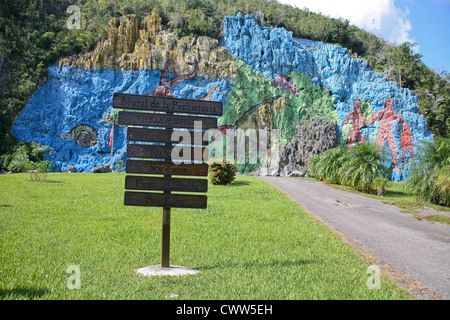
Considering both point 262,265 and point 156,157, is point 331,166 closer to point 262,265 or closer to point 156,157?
point 262,265

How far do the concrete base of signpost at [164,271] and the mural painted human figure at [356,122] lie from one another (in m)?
45.7

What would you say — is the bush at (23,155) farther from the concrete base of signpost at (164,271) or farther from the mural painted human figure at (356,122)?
the mural painted human figure at (356,122)

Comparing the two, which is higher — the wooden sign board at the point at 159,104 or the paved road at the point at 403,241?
the wooden sign board at the point at 159,104

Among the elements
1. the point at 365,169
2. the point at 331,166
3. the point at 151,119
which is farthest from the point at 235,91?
the point at 151,119

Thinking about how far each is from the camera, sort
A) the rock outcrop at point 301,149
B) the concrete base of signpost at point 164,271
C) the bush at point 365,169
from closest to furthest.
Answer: the concrete base of signpost at point 164,271, the bush at point 365,169, the rock outcrop at point 301,149

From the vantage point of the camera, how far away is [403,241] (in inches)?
337

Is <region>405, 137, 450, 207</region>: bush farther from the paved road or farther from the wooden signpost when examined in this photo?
the wooden signpost

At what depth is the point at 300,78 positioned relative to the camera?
4969 cm

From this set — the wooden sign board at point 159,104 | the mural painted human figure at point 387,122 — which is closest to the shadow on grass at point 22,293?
the wooden sign board at point 159,104

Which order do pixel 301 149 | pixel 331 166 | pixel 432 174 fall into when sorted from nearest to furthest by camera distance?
1. pixel 432 174
2. pixel 331 166
3. pixel 301 149

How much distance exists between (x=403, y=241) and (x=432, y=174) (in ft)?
40.4

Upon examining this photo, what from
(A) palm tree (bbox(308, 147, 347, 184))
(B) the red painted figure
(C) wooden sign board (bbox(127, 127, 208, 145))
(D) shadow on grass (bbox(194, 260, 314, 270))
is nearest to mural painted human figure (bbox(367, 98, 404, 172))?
(B) the red painted figure

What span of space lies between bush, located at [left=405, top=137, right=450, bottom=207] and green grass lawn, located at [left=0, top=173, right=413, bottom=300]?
10.2 metres

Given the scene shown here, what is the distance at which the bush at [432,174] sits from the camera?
17.8 m
